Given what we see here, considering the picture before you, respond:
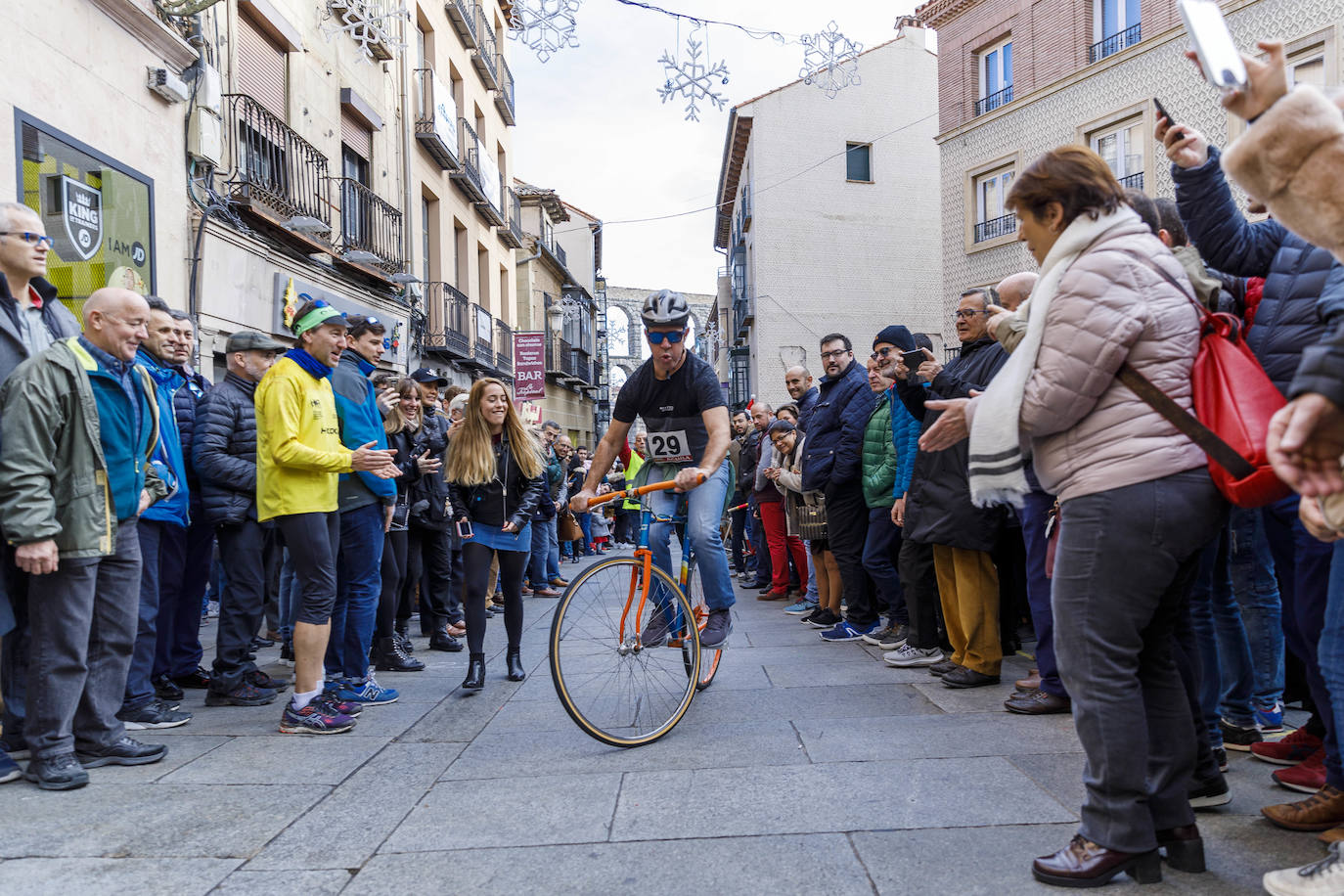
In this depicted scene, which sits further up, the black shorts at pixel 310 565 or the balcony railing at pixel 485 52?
the balcony railing at pixel 485 52

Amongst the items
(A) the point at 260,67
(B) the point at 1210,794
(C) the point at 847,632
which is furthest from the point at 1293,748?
(A) the point at 260,67

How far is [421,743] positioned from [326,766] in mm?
497

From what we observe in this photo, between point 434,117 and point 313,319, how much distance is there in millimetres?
15961

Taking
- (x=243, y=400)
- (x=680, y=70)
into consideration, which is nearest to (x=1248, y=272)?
(x=243, y=400)

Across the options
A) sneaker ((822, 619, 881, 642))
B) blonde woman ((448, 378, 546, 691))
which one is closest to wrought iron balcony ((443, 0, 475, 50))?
blonde woman ((448, 378, 546, 691))

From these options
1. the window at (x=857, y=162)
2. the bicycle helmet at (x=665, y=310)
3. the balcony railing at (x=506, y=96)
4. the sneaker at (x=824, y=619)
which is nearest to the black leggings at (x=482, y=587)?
the bicycle helmet at (x=665, y=310)

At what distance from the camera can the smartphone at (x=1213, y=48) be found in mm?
2117

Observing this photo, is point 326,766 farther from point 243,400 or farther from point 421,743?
point 243,400

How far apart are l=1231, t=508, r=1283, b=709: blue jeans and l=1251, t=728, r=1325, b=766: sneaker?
0.32m

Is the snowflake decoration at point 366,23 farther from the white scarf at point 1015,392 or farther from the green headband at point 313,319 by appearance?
the white scarf at point 1015,392

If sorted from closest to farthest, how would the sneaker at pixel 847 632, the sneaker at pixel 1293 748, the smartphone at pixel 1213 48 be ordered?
Answer: the smartphone at pixel 1213 48 < the sneaker at pixel 1293 748 < the sneaker at pixel 847 632

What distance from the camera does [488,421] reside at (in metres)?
6.29

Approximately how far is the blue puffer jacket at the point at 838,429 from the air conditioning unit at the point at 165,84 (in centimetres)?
705

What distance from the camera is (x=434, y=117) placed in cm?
1992
